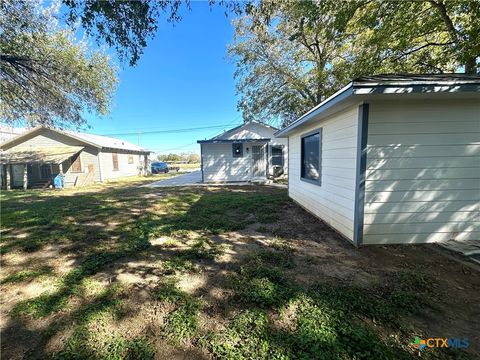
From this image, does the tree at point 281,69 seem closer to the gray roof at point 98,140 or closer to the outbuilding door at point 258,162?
the outbuilding door at point 258,162

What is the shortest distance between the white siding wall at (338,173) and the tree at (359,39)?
2.21 metres

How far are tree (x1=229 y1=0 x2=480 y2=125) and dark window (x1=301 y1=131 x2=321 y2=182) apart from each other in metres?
2.44

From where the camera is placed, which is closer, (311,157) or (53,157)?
(311,157)

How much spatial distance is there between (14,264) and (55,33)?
24.1 ft

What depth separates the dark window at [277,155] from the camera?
610 inches

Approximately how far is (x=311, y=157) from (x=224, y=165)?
333 inches

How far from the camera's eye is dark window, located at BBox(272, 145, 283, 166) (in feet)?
50.8

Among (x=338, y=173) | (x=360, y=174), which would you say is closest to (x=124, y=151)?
(x=338, y=173)

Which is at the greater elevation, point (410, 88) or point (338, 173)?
point (410, 88)

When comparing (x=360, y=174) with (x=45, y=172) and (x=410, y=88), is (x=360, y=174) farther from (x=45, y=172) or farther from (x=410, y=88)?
(x=45, y=172)

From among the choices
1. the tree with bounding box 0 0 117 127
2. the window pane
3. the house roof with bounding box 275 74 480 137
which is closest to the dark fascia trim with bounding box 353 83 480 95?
the house roof with bounding box 275 74 480 137

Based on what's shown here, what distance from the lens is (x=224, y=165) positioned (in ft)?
45.8

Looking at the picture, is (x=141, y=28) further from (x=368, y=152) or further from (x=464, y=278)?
(x=464, y=278)

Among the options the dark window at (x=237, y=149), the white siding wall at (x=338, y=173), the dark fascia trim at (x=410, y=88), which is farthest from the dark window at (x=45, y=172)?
the dark fascia trim at (x=410, y=88)
